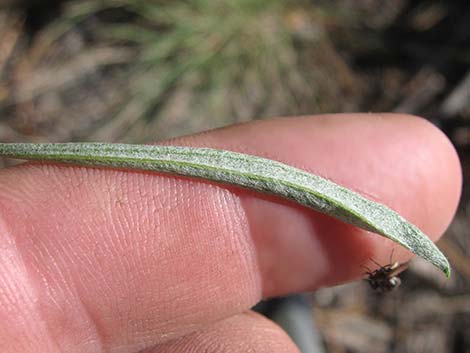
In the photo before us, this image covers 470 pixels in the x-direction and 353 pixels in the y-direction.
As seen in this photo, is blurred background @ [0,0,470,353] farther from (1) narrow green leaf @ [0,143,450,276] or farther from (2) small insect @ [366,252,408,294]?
(1) narrow green leaf @ [0,143,450,276]

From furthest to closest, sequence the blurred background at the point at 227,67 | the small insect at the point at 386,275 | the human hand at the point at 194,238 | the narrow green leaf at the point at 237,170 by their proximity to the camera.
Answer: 1. the blurred background at the point at 227,67
2. the small insect at the point at 386,275
3. the human hand at the point at 194,238
4. the narrow green leaf at the point at 237,170

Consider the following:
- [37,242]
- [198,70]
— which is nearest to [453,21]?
[198,70]

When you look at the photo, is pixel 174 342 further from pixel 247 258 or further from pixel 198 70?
pixel 198 70

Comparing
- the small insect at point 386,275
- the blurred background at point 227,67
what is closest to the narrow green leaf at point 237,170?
the small insect at point 386,275

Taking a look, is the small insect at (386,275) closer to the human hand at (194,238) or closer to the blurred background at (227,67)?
the human hand at (194,238)

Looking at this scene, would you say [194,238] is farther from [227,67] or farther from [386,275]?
[227,67]

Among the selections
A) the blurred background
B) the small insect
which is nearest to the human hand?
the small insect
